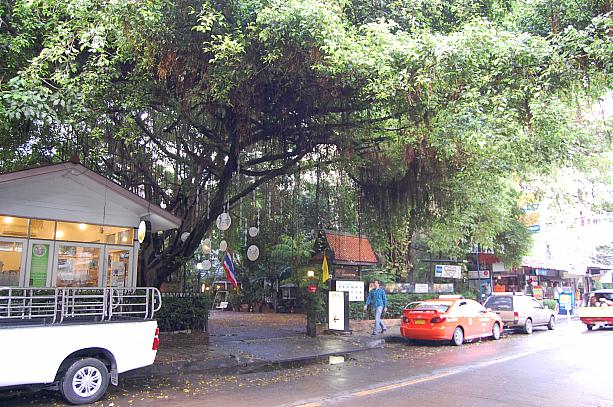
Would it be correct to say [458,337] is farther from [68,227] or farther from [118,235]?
[68,227]

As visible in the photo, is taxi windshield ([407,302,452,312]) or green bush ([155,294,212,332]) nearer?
green bush ([155,294,212,332])

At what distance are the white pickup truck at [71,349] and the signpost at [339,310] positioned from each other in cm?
872

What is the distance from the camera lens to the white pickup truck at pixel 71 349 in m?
6.80

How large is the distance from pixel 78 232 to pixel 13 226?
1.46 meters

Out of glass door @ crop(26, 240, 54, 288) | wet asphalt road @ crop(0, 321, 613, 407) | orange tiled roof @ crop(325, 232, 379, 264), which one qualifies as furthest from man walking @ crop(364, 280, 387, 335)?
glass door @ crop(26, 240, 54, 288)

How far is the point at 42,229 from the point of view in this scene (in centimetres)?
1198

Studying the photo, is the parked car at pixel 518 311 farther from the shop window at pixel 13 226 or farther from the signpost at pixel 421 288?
the shop window at pixel 13 226

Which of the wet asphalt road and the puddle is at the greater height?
the wet asphalt road

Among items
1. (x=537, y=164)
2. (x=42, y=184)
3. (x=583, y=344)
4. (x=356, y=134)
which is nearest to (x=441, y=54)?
(x=356, y=134)

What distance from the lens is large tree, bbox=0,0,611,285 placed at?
28.4 feet

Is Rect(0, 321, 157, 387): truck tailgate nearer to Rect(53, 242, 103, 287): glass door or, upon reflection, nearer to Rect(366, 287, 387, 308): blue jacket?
Rect(53, 242, 103, 287): glass door

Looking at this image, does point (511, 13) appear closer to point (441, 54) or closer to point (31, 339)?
point (441, 54)

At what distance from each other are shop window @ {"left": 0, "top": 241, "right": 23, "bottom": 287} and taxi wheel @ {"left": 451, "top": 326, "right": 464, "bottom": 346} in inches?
473

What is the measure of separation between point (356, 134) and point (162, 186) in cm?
820
